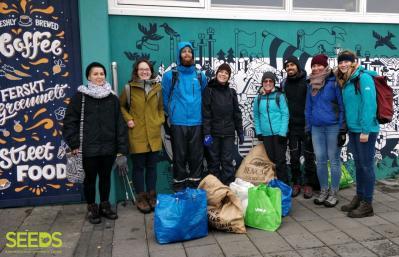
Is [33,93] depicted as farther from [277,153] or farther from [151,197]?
[277,153]

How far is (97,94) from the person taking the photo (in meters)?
4.12

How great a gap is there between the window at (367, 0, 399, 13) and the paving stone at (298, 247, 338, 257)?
4030mm

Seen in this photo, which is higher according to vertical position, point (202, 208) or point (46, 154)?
point (46, 154)

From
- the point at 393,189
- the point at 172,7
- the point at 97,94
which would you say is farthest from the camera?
the point at 393,189

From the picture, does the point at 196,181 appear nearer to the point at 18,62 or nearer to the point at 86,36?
the point at 86,36

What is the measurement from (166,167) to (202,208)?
1.53 meters

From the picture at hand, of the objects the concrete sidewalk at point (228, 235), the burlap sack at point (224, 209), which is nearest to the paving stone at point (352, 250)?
the concrete sidewalk at point (228, 235)

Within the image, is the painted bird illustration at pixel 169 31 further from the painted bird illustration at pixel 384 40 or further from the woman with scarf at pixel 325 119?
the painted bird illustration at pixel 384 40

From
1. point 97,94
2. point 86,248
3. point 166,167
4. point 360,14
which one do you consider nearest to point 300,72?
point 360,14

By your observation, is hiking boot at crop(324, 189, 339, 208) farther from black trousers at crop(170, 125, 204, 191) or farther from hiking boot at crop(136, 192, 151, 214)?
hiking boot at crop(136, 192, 151, 214)

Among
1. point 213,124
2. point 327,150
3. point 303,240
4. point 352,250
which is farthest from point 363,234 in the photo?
point 213,124

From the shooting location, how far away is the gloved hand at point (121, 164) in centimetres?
470

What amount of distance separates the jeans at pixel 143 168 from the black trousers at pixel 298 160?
1.86 m

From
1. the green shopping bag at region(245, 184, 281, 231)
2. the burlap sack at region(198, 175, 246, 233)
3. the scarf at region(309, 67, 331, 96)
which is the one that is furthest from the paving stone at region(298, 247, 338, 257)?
the scarf at region(309, 67, 331, 96)
